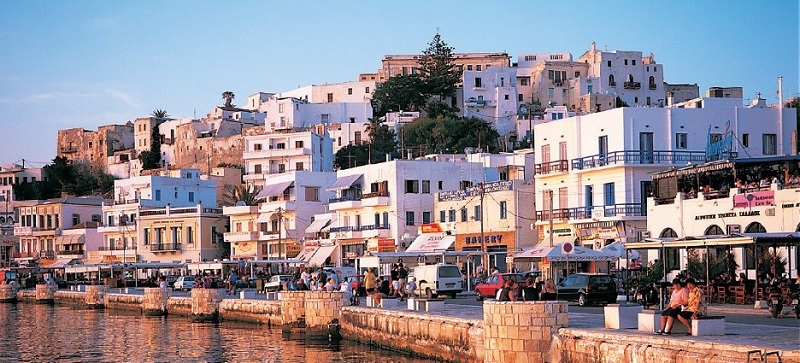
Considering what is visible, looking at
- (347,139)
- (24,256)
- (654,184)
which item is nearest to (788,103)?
(347,139)

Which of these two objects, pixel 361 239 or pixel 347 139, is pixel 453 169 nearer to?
pixel 361 239

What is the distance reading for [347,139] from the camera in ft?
402

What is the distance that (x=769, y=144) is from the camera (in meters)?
53.7

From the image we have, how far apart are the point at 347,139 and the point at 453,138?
16029 mm

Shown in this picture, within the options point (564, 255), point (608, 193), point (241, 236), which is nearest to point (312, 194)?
point (241, 236)

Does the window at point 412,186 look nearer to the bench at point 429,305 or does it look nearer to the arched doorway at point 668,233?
the arched doorway at point 668,233

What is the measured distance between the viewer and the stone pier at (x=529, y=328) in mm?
22953

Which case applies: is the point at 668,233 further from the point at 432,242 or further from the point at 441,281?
the point at 432,242

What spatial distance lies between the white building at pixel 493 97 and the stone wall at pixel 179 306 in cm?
7016

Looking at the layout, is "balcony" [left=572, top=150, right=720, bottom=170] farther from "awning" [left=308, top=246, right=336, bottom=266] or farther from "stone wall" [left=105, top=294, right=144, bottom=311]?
"stone wall" [left=105, top=294, right=144, bottom=311]

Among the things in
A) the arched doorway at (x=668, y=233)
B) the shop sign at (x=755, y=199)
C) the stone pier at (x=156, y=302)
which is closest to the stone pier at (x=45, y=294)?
the stone pier at (x=156, y=302)

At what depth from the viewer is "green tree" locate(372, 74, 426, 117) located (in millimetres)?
129250

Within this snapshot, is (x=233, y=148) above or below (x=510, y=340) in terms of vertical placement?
above

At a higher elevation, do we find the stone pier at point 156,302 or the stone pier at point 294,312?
the stone pier at point 294,312
